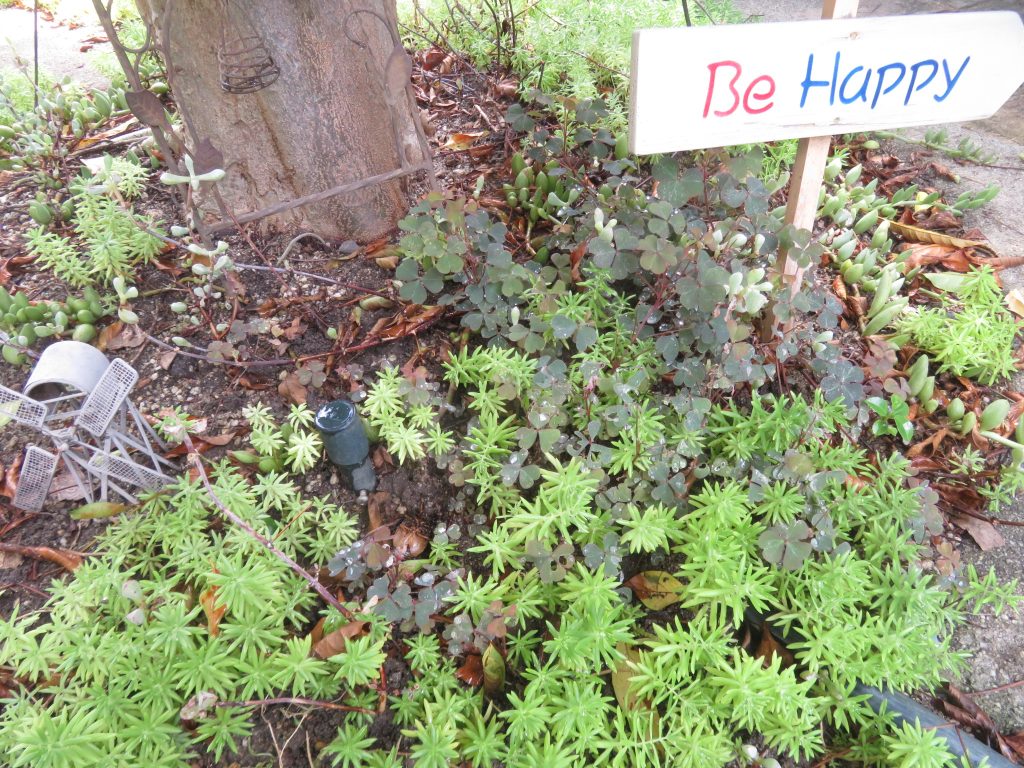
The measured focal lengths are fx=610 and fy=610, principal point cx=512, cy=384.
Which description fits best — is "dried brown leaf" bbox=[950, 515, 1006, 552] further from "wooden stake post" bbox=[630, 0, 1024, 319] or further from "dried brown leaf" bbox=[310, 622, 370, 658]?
"dried brown leaf" bbox=[310, 622, 370, 658]

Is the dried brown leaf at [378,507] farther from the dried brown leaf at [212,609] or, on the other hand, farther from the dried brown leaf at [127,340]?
the dried brown leaf at [127,340]

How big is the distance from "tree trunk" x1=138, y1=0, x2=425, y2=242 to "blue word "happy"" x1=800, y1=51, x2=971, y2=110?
1371mm

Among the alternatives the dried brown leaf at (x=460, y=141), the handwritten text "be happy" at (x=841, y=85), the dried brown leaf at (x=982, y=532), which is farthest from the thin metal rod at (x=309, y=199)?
the dried brown leaf at (x=982, y=532)

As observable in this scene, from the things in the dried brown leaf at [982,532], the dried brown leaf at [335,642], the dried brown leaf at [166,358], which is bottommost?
→ the dried brown leaf at [982,532]

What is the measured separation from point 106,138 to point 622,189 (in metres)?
2.82

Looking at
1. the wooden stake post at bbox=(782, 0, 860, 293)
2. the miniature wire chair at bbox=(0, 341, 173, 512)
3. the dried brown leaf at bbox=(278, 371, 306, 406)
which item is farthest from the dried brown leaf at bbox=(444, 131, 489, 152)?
the miniature wire chair at bbox=(0, 341, 173, 512)

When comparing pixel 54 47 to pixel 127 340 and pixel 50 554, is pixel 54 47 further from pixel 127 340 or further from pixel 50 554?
pixel 50 554

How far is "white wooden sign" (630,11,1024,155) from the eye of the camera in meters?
1.51

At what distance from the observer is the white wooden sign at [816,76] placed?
59.4 inches

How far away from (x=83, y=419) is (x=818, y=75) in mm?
2118

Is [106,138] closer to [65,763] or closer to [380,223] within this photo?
[380,223]

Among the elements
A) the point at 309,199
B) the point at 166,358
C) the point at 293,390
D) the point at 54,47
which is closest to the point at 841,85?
the point at 309,199

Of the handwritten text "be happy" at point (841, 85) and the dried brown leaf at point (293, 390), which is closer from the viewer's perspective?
the handwritten text "be happy" at point (841, 85)

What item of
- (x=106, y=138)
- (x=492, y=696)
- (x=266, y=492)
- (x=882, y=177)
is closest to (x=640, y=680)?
(x=492, y=696)
